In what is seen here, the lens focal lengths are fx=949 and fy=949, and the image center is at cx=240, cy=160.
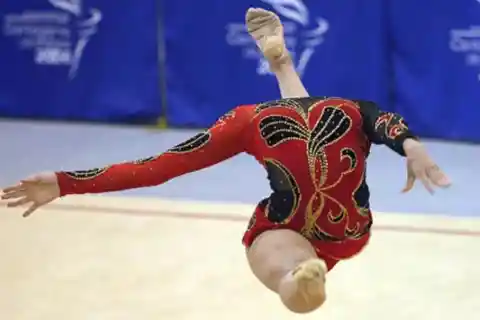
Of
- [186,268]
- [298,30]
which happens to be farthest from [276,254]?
[298,30]

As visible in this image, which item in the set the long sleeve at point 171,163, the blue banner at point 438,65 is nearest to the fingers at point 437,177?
the long sleeve at point 171,163

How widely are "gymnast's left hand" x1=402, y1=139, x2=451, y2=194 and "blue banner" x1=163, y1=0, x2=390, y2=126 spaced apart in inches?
116

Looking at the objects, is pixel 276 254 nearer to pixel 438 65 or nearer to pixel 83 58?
pixel 438 65

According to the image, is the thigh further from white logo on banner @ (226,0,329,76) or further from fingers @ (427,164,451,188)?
white logo on banner @ (226,0,329,76)

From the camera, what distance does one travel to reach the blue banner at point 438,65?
446cm

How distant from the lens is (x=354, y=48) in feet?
15.3

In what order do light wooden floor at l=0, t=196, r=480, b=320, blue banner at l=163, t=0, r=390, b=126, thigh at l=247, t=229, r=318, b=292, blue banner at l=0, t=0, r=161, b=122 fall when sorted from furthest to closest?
blue banner at l=0, t=0, r=161, b=122, blue banner at l=163, t=0, r=390, b=126, light wooden floor at l=0, t=196, r=480, b=320, thigh at l=247, t=229, r=318, b=292

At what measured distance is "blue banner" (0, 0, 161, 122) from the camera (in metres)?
4.99

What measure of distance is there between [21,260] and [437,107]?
225 centimetres

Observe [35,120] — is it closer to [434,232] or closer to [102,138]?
[102,138]

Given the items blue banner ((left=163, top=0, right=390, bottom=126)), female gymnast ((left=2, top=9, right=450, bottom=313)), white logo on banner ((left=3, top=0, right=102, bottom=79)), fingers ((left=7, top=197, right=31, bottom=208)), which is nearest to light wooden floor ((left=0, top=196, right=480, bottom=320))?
female gymnast ((left=2, top=9, right=450, bottom=313))

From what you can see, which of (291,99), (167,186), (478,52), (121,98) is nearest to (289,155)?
(291,99)

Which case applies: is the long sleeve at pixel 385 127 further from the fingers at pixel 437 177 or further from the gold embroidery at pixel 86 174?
the gold embroidery at pixel 86 174

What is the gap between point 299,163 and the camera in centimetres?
188
